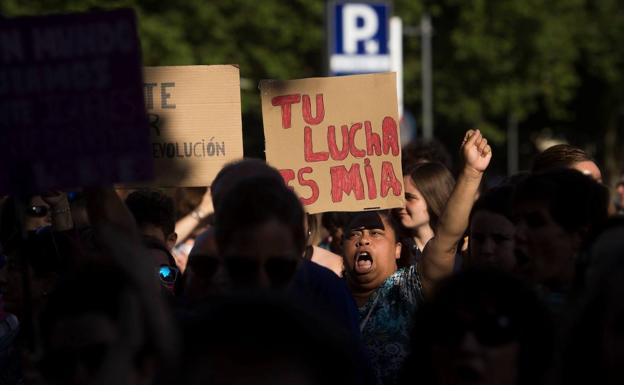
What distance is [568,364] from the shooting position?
2.58 m

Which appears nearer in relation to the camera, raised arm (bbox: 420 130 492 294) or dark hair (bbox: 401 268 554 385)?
dark hair (bbox: 401 268 554 385)

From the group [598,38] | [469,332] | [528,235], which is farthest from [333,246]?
[598,38]

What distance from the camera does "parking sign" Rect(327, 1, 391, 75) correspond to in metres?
12.0

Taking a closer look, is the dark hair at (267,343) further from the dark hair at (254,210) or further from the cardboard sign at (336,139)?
the cardboard sign at (336,139)

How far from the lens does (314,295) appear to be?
374cm

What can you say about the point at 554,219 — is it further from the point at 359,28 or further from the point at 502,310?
the point at 359,28

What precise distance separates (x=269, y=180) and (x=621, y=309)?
1304mm

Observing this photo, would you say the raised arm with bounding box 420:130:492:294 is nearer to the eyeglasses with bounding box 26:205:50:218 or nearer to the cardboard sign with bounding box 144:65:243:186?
the cardboard sign with bounding box 144:65:243:186

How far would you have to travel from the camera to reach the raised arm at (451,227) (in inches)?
185

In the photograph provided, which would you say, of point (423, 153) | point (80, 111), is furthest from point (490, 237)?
point (423, 153)

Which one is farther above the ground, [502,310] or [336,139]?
[336,139]

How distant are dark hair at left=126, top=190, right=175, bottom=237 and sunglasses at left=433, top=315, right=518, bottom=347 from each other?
10.2 ft

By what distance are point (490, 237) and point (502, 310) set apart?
179 centimetres

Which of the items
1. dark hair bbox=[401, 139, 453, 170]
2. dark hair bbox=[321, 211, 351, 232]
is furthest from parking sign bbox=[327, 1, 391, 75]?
dark hair bbox=[321, 211, 351, 232]
